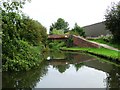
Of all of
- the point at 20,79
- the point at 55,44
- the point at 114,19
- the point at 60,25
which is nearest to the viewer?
the point at 20,79

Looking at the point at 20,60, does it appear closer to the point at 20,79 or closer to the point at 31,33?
the point at 20,79

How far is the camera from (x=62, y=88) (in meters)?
12.6

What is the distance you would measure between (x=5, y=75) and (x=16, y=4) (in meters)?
4.42

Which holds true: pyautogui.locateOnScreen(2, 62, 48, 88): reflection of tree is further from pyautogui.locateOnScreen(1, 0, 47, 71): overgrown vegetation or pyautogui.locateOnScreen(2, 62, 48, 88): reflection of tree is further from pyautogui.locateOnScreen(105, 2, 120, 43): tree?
pyautogui.locateOnScreen(105, 2, 120, 43): tree

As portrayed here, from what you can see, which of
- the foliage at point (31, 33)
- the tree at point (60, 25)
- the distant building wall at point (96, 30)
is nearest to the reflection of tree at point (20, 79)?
the foliage at point (31, 33)

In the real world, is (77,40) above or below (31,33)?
below

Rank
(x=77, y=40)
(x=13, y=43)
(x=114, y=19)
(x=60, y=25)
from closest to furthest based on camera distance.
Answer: (x=13, y=43)
(x=114, y=19)
(x=77, y=40)
(x=60, y=25)

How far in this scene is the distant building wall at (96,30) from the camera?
6156 centimetres

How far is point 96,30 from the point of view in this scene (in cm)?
Answer: 6581

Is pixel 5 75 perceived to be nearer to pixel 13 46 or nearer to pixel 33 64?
pixel 13 46

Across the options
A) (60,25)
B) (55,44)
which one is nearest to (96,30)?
(55,44)

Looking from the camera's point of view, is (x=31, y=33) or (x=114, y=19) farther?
(x=114, y=19)

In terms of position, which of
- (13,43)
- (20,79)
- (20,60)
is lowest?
(20,79)

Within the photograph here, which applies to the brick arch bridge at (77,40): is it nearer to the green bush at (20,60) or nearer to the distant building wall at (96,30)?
the distant building wall at (96,30)
